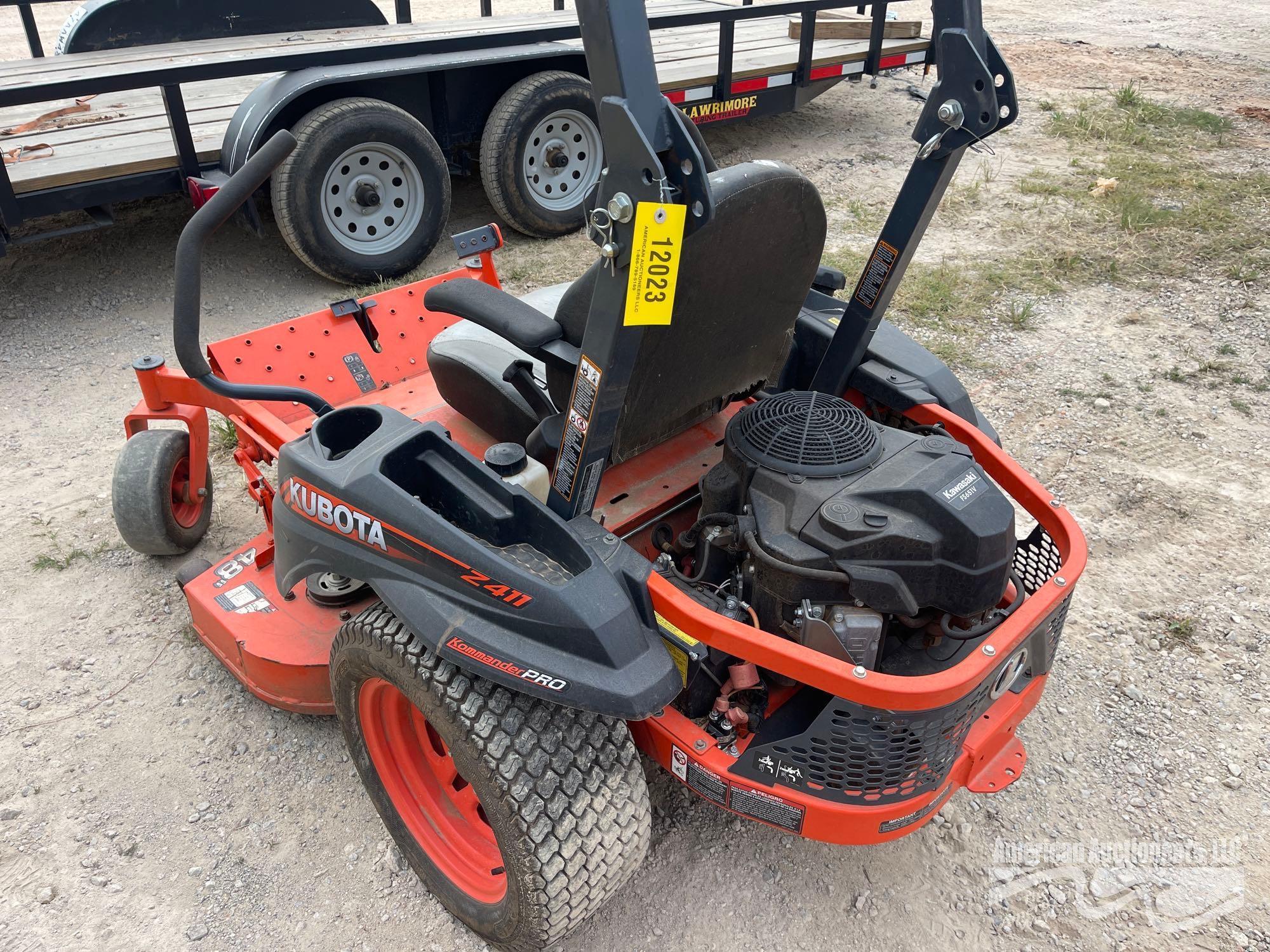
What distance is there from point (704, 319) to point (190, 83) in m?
4.70

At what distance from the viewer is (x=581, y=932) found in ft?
7.31

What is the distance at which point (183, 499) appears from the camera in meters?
3.38

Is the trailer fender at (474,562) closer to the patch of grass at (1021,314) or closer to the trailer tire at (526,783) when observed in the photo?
the trailer tire at (526,783)

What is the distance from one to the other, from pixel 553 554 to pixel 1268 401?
3.90 m

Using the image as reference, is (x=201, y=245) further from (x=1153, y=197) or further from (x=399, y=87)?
(x=1153, y=197)

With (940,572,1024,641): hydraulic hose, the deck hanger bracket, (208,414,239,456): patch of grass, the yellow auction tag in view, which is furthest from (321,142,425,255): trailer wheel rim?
(940,572,1024,641): hydraulic hose

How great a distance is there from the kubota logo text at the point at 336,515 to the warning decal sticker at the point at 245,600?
69cm

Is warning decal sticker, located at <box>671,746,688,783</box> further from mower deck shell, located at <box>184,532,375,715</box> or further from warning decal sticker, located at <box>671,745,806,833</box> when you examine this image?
mower deck shell, located at <box>184,532,375,715</box>

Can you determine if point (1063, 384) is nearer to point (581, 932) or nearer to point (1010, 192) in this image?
point (1010, 192)

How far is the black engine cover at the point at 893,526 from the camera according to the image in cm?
190

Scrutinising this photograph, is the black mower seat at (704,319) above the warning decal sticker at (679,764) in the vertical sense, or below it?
above

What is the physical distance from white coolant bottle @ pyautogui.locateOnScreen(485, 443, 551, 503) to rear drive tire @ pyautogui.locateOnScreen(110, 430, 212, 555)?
1.59 metres

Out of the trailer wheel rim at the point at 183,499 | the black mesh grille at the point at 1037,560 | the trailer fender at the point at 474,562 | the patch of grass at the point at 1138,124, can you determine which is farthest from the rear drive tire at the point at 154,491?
the patch of grass at the point at 1138,124

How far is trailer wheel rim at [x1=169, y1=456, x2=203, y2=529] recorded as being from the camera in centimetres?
332
